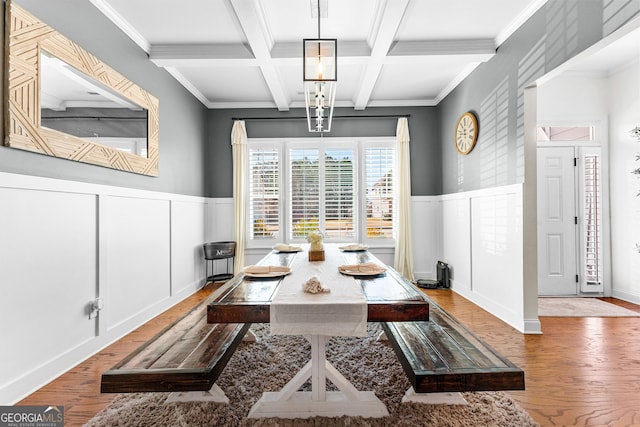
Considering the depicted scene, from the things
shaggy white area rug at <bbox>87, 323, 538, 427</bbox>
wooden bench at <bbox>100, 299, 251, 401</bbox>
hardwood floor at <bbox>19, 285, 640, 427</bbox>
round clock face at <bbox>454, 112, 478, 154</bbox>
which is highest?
round clock face at <bbox>454, 112, 478, 154</bbox>

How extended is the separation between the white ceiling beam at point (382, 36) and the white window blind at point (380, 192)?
1.09 m

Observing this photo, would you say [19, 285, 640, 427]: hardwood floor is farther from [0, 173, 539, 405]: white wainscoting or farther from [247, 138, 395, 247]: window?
[247, 138, 395, 247]: window

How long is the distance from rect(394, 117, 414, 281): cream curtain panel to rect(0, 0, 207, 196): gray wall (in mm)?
3017

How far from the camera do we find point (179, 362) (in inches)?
61.9

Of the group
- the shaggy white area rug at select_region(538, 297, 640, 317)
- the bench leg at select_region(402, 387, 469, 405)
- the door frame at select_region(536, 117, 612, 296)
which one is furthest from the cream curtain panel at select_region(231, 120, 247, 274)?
the door frame at select_region(536, 117, 612, 296)

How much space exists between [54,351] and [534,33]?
445cm

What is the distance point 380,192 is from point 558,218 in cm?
235

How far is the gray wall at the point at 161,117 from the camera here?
2.15 meters

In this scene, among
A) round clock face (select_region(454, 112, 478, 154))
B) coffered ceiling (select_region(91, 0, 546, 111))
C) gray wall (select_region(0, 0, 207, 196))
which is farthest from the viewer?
round clock face (select_region(454, 112, 478, 154))

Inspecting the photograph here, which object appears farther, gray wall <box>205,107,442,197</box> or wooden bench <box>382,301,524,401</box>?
gray wall <box>205,107,442,197</box>

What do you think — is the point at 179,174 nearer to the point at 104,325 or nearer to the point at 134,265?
the point at 134,265

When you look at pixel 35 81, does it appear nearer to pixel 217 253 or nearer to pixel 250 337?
pixel 250 337

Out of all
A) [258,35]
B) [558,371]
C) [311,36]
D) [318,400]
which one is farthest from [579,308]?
[258,35]

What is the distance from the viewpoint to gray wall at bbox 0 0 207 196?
2146 millimetres
